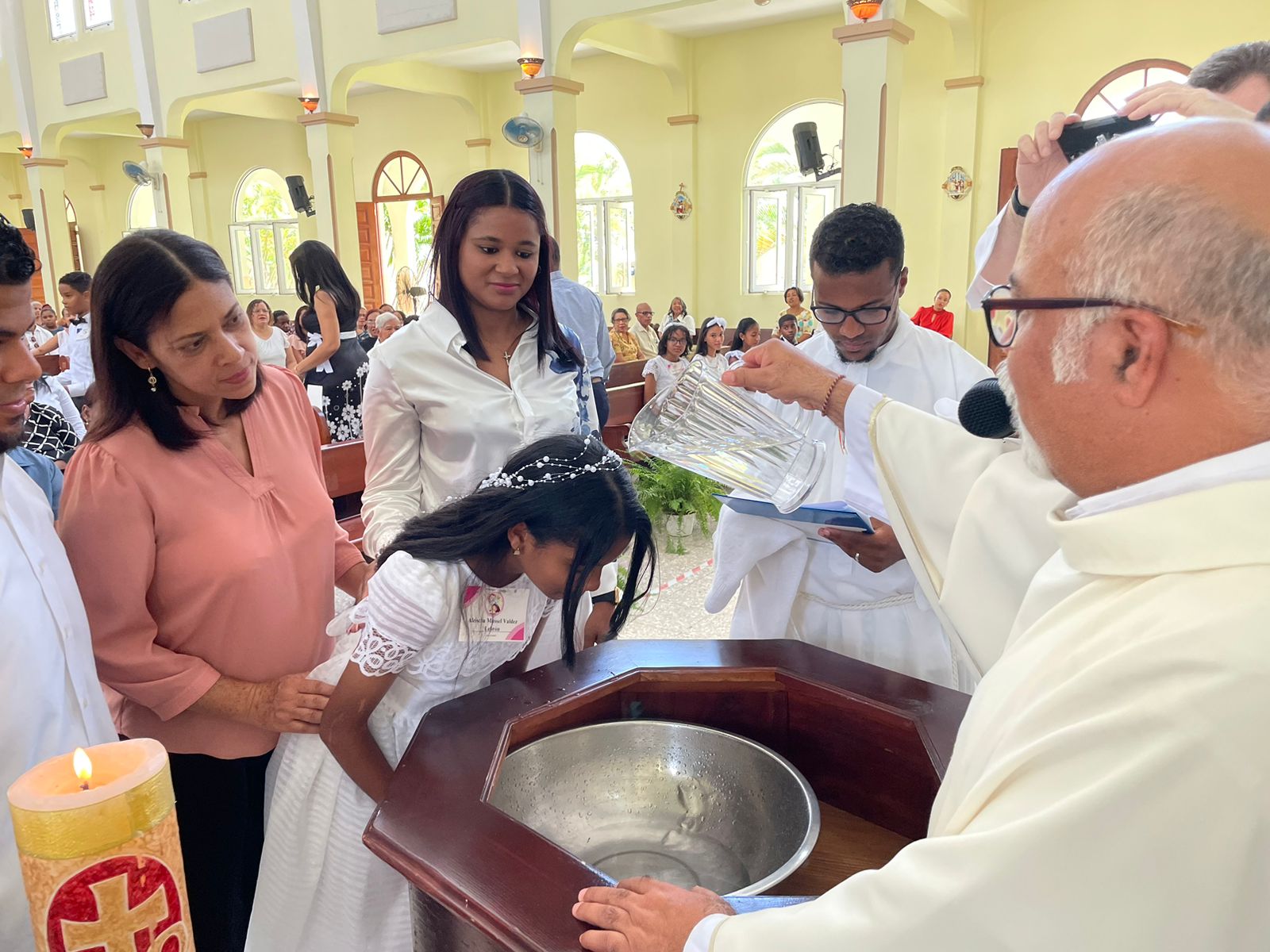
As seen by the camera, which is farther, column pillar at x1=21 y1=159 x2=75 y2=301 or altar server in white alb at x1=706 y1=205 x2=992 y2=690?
column pillar at x1=21 y1=159 x2=75 y2=301

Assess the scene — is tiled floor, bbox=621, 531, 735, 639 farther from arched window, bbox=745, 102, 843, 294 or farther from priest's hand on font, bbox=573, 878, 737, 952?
arched window, bbox=745, 102, 843, 294

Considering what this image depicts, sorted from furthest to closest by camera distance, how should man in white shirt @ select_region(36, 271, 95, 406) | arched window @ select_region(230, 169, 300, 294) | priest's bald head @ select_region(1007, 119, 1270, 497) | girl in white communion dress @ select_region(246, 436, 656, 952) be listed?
arched window @ select_region(230, 169, 300, 294) < man in white shirt @ select_region(36, 271, 95, 406) < girl in white communion dress @ select_region(246, 436, 656, 952) < priest's bald head @ select_region(1007, 119, 1270, 497)

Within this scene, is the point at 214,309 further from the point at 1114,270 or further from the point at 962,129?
the point at 962,129

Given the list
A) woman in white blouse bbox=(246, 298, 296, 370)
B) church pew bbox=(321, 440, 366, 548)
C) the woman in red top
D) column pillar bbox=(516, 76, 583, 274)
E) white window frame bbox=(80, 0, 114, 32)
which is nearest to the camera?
church pew bbox=(321, 440, 366, 548)

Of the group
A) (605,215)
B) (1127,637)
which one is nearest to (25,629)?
(1127,637)

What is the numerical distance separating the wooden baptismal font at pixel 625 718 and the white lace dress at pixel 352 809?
0.17 metres

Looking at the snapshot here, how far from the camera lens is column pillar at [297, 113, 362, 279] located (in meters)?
11.0

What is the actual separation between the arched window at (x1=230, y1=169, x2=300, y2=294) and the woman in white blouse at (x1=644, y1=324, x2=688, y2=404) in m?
10.8

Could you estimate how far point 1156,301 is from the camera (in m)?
0.76

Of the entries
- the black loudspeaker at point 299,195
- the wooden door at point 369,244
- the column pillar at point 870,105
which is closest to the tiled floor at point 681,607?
the column pillar at point 870,105

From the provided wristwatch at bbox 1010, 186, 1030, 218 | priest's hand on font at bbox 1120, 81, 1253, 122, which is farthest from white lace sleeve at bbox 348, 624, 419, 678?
priest's hand on font at bbox 1120, 81, 1253, 122

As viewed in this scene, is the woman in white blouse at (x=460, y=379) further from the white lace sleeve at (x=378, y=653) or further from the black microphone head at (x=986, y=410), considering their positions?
the black microphone head at (x=986, y=410)

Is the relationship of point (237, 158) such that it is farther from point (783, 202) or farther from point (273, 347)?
point (273, 347)

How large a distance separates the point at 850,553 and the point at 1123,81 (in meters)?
9.98
